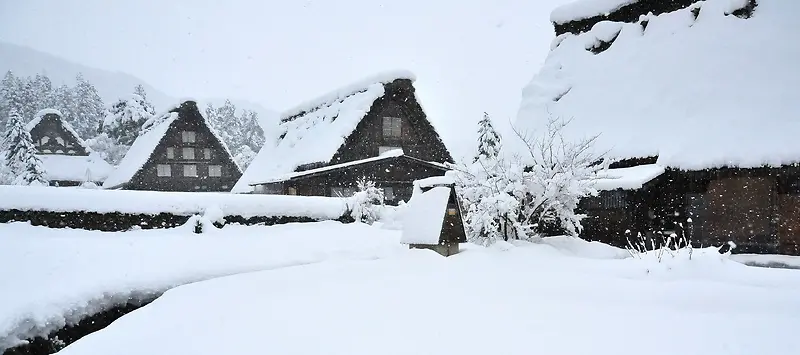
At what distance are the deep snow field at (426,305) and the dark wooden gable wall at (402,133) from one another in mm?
14350

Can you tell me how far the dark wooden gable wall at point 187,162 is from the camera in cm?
3016

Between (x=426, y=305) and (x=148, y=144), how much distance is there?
31.6m

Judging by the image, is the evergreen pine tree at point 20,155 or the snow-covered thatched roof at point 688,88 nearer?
the snow-covered thatched roof at point 688,88

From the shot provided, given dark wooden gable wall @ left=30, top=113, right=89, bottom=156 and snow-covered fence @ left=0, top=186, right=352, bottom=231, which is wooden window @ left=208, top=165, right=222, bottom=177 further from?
snow-covered fence @ left=0, top=186, right=352, bottom=231

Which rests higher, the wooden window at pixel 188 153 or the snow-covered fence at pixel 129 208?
the wooden window at pixel 188 153

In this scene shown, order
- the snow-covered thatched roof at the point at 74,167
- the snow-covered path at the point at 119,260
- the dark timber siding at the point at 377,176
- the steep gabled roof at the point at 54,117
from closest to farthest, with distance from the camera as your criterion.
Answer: the snow-covered path at the point at 119,260
the dark timber siding at the point at 377,176
the snow-covered thatched roof at the point at 74,167
the steep gabled roof at the point at 54,117

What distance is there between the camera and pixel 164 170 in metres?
30.7

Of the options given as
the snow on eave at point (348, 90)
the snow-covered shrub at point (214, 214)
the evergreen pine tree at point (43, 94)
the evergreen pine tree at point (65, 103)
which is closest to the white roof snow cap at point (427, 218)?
the snow-covered shrub at point (214, 214)

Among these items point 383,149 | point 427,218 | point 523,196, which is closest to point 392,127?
point 383,149

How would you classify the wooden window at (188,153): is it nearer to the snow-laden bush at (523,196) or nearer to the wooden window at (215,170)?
the wooden window at (215,170)

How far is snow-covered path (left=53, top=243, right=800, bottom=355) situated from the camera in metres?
3.20

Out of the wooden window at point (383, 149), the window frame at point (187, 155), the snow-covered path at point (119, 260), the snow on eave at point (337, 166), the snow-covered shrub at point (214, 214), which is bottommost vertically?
the snow-covered path at point (119, 260)

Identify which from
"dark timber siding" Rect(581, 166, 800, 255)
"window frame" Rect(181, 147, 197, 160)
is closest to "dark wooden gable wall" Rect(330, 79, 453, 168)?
"dark timber siding" Rect(581, 166, 800, 255)

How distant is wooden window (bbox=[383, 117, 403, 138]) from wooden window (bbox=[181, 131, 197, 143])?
1512 cm
